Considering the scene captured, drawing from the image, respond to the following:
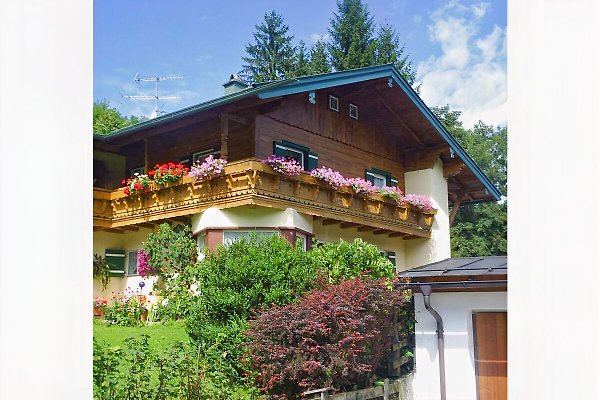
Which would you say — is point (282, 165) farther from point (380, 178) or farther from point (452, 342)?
point (452, 342)

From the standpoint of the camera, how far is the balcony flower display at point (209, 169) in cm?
520

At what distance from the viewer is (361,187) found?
567 cm

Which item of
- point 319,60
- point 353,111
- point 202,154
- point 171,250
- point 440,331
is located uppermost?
point 319,60

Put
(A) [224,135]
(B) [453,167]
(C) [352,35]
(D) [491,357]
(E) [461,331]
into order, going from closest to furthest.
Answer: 1. (D) [491,357]
2. (E) [461,331]
3. (C) [352,35]
4. (A) [224,135]
5. (B) [453,167]

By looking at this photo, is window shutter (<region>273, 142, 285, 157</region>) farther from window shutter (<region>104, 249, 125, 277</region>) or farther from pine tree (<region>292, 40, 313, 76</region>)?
window shutter (<region>104, 249, 125, 277</region>)

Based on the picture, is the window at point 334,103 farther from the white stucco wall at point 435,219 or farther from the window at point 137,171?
the window at point 137,171

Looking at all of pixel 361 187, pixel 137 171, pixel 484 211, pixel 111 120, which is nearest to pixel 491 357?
pixel 484 211

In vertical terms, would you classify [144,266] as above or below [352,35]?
below

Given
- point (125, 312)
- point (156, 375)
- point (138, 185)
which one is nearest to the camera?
point (156, 375)

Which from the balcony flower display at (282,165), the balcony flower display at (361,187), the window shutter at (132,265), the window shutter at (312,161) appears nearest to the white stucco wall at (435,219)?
the balcony flower display at (361,187)

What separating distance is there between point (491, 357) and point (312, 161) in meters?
3.12

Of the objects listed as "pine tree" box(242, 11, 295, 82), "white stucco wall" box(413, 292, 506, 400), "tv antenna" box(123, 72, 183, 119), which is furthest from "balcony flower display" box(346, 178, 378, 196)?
"white stucco wall" box(413, 292, 506, 400)
